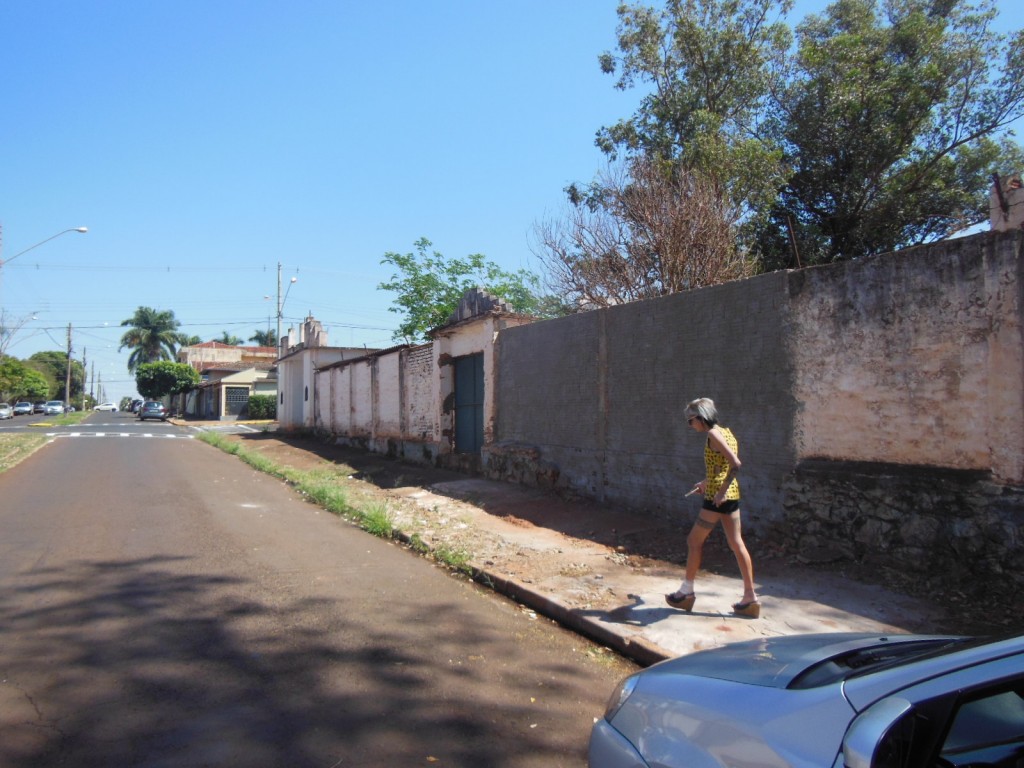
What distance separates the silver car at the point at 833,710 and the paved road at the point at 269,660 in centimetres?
139

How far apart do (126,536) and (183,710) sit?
209 inches

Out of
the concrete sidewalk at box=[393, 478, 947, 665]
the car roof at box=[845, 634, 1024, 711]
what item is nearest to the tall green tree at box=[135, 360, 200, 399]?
the concrete sidewalk at box=[393, 478, 947, 665]

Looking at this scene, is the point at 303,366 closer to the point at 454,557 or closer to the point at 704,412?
the point at 454,557

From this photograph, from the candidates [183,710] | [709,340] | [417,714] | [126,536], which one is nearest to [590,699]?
[417,714]

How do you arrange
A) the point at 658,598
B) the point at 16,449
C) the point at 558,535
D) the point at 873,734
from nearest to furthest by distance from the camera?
the point at 873,734 → the point at 658,598 → the point at 558,535 → the point at 16,449

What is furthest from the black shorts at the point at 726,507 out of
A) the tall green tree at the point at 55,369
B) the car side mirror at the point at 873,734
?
the tall green tree at the point at 55,369

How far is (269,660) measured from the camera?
4387mm

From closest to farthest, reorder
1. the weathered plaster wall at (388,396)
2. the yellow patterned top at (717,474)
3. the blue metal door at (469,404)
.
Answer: the yellow patterned top at (717,474)
the blue metal door at (469,404)
the weathered plaster wall at (388,396)

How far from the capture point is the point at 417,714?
373cm

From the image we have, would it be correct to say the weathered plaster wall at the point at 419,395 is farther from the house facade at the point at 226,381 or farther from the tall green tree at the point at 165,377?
the tall green tree at the point at 165,377

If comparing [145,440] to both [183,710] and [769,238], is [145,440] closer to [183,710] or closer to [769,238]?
[769,238]

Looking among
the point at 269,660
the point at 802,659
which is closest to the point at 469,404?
the point at 269,660

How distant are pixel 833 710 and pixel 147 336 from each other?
261ft

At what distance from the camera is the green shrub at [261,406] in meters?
46.2
